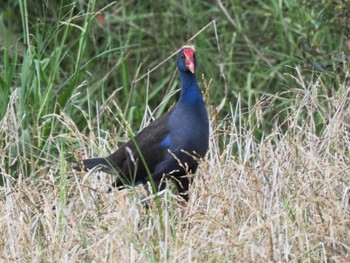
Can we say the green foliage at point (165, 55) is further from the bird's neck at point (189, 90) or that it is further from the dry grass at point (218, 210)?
the bird's neck at point (189, 90)

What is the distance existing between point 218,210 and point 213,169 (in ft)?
2.29

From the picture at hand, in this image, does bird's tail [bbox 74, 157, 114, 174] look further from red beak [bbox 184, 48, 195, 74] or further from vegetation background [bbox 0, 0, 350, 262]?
red beak [bbox 184, 48, 195, 74]

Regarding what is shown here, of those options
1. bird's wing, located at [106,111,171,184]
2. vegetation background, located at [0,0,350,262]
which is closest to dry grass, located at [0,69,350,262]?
vegetation background, located at [0,0,350,262]

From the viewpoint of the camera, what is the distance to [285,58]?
664 centimetres

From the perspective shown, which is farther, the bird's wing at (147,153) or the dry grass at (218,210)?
the bird's wing at (147,153)

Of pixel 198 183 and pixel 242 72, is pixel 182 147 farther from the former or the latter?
pixel 242 72

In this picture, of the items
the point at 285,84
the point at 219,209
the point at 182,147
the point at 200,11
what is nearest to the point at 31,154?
the point at 182,147

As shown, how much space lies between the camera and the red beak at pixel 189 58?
193 inches

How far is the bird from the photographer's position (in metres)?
4.81

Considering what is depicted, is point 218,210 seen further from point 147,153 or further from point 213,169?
point 147,153

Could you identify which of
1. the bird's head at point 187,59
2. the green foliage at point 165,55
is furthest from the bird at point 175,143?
the green foliage at point 165,55

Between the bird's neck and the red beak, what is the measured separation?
1.8 inches

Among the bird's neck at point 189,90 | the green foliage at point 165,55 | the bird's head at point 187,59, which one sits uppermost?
the bird's head at point 187,59

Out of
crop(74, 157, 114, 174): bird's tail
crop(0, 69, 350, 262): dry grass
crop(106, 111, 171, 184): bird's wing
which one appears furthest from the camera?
crop(106, 111, 171, 184): bird's wing
